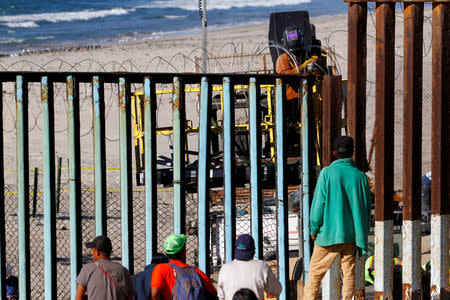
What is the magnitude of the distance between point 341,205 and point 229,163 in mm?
1115

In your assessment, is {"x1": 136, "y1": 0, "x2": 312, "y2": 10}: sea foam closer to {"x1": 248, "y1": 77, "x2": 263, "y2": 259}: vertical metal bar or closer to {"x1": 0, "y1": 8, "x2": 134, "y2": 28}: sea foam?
{"x1": 0, "y1": 8, "x2": 134, "y2": 28}: sea foam

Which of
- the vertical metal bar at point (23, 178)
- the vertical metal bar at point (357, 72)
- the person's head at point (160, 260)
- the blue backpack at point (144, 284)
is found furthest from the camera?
the vertical metal bar at point (357, 72)

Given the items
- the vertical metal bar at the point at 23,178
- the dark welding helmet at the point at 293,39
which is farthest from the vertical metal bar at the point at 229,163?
the dark welding helmet at the point at 293,39

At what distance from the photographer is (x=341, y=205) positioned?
17.5 ft

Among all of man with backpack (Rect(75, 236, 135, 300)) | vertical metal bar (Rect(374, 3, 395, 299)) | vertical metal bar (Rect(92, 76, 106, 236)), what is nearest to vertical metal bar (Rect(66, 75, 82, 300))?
vertical metal bar (Rect(92, 76, 106, 236))

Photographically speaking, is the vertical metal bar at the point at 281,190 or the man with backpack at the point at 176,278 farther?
the vertical metal bar at the point at 281,190

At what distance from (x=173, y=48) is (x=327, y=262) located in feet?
86.7

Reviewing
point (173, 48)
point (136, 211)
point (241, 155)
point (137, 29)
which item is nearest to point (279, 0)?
point (137, 29)

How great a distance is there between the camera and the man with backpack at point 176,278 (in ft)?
15.2

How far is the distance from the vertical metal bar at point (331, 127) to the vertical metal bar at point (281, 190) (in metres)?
0.34

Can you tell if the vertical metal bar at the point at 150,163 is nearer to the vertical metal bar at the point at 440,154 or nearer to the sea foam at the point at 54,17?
the vertical metal bar at the point at 440,154

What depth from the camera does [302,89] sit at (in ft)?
20.0

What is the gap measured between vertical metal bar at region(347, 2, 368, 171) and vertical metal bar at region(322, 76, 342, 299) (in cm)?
11

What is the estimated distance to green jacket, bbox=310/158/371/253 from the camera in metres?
5.36
